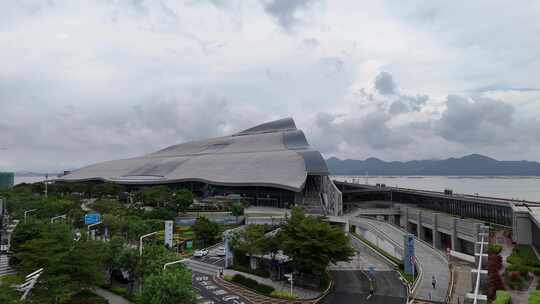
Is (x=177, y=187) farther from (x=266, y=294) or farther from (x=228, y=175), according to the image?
(x=266, y=294)

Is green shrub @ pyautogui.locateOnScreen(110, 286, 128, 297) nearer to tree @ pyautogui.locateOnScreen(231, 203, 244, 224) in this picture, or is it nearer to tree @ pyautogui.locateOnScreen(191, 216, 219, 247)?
tree @ pyautogui.locateOnScreen(191, 216, 219, 247)

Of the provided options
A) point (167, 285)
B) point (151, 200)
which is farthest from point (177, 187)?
point (167, 285)

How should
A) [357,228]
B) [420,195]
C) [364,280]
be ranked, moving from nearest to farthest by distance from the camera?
[364,280] → [357,228] → [420,195]

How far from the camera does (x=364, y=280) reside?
27.6m

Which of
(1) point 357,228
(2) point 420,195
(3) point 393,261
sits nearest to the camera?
(3) point 393,261

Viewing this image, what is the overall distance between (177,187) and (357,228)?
40.8 m

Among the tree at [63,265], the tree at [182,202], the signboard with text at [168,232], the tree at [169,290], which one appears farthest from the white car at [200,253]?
the tree at [182,202]

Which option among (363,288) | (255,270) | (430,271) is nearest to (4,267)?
(255,270)

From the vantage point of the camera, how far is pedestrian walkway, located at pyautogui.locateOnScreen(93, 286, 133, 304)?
23747mm

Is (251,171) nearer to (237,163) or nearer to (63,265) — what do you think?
(237,163)

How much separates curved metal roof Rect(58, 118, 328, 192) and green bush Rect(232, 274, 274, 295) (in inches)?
1129

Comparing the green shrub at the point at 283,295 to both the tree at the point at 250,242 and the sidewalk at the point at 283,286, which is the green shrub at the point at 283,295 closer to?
the sidewalk at the point at 283,286

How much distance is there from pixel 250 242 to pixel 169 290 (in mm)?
13545

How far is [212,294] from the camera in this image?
24781 millimetres
